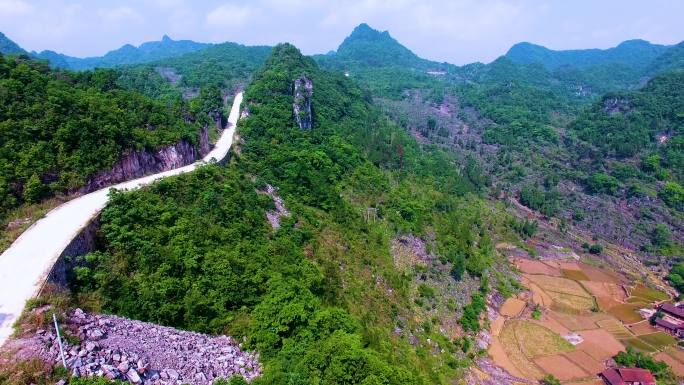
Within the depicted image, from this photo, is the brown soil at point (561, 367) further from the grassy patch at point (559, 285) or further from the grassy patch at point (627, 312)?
the grassy patch at point (559, 285)

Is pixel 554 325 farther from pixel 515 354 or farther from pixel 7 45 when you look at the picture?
pixel 7 45

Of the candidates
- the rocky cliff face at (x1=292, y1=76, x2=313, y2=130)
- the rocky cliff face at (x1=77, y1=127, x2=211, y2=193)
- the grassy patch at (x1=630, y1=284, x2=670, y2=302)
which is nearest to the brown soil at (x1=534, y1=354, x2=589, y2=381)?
the grassy patch at (x1=630, y1=284, x2=670, y2=302)

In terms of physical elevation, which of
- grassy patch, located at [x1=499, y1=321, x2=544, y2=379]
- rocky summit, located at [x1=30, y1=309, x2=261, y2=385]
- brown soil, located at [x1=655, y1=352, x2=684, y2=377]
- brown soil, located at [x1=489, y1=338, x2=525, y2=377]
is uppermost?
rocky summit, located at [x1=30, y1=309, x2=261, y2=385]

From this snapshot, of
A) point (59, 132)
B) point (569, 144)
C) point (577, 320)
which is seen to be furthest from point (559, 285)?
point (569, 144)

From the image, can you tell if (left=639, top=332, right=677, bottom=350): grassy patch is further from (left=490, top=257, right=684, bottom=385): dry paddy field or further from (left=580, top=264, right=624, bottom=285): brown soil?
(left=580, top=264, right=624, bottom=285): brown soil

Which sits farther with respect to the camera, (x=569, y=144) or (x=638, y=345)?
(x=569, y=144)

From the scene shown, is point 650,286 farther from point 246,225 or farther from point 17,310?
point 17,310
